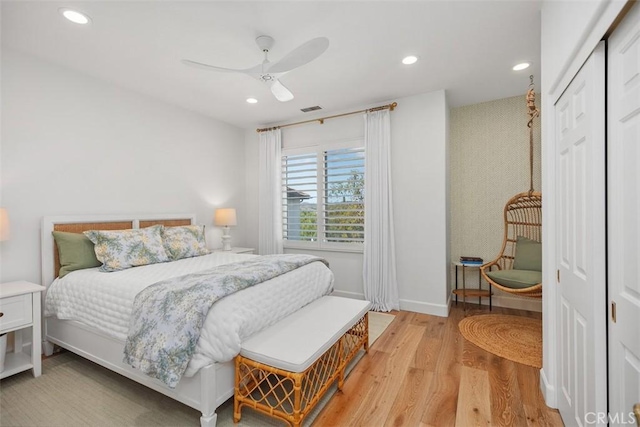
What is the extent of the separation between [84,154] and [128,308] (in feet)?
6.41

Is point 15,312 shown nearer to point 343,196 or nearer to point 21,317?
point 21,317

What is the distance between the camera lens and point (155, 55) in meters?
2.71

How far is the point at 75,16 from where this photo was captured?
2.18 m

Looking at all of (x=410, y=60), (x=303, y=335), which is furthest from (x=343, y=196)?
(x=303, y=335)

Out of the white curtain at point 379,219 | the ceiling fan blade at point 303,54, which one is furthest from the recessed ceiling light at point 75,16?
the white curtain at point 379,219

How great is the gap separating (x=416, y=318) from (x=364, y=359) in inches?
48.6

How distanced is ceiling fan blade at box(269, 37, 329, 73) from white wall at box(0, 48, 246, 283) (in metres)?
2.18

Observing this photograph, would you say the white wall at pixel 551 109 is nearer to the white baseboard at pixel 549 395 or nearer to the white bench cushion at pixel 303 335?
the white baseboard at pixel 549 395

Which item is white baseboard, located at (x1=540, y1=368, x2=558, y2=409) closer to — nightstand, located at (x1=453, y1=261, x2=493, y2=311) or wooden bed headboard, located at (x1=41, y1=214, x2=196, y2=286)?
nightstand, located at (x1=453, y1=261, x2=493, y2=311)

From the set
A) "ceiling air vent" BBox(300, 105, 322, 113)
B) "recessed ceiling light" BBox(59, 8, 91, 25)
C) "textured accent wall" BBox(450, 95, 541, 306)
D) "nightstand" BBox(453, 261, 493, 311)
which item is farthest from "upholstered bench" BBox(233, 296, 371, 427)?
"ceiling air vent" BBox(300, 105, 322, 113)

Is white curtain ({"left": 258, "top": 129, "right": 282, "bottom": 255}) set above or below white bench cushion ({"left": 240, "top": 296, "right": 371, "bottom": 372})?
above

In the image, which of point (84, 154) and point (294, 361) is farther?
point (84, 154)

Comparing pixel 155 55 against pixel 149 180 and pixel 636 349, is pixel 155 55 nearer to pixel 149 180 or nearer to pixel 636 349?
pixel 149 180

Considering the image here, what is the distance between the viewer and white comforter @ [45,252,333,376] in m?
1.75
